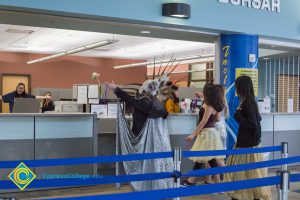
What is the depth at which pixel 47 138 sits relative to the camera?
16.0 feet

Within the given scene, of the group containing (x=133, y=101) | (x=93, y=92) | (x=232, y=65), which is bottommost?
(x=133, y=101)

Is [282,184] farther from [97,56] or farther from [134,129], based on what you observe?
[97,56]

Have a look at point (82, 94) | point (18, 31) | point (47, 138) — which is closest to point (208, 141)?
point (47, 138)

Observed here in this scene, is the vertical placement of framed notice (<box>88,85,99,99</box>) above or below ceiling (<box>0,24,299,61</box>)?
below

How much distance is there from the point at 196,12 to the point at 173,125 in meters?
1.51

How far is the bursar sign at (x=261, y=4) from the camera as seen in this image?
572 cm

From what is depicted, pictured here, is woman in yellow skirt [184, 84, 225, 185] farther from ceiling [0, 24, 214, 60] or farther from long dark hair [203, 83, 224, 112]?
ceiling [0, 24, 214, 60]

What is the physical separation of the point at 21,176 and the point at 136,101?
1.76 metres

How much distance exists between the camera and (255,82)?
590 cm

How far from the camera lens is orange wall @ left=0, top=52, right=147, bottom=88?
15547mm

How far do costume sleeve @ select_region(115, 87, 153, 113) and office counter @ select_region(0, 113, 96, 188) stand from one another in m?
1.11

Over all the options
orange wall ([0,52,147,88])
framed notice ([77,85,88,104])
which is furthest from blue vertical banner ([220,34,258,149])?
orange wall ([0,52,147,88])

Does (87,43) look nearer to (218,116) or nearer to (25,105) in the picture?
(25,105)

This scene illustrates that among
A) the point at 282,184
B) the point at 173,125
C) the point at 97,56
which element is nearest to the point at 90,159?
the point at 282,184
